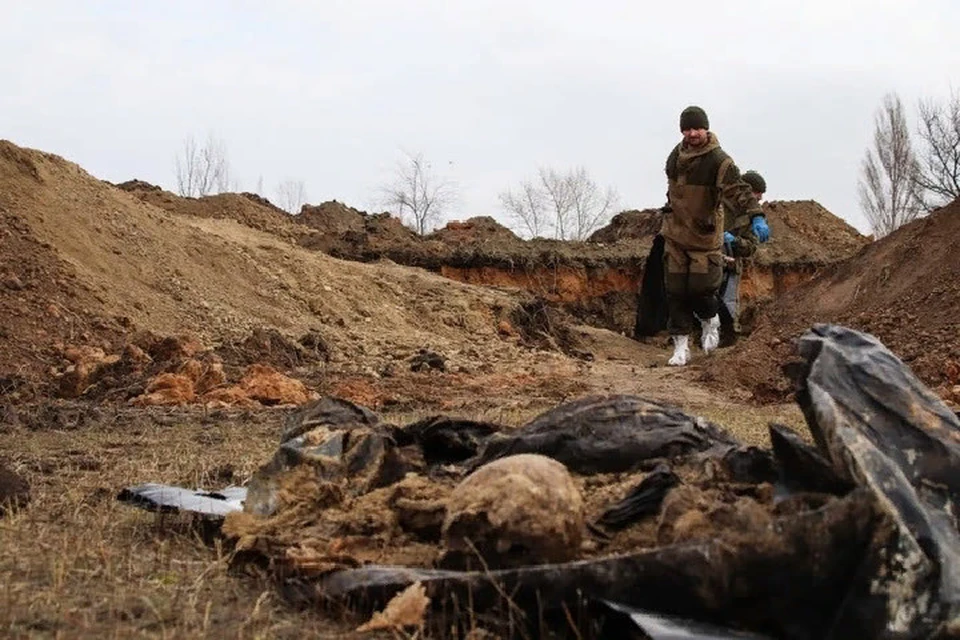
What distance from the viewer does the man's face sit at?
1060 centimetres

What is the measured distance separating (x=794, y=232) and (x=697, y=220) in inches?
758

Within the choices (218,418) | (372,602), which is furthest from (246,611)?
(218,418)

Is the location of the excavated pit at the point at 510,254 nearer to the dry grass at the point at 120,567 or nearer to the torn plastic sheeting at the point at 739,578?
the dry grass at the point at 120,567

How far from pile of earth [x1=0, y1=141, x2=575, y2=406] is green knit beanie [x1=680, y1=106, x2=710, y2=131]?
2.72m

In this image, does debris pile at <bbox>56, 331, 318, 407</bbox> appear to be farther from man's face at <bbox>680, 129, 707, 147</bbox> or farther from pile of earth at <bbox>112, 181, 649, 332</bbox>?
pile of earth at <bbox>112, 181, 649, 332</bbox>

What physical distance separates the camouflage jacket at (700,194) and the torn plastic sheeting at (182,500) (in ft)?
24.2

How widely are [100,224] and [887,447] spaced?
519 inches

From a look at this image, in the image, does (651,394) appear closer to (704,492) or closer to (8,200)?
(704,492)

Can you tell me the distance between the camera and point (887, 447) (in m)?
2.92

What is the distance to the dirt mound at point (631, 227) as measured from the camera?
28.1 meters

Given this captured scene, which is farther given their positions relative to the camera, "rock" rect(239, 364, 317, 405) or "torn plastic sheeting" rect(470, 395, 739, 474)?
"rock" rect(239, 364, 317, 405)

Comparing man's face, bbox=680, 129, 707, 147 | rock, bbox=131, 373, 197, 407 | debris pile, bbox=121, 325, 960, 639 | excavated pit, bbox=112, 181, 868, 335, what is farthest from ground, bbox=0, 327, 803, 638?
excavated pit, bbox=112, 181, 868, 335

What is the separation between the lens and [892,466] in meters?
2.66

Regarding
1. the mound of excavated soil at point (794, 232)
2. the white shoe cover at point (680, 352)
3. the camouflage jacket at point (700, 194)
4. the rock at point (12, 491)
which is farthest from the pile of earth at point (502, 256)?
the rock at point (12, 491)
